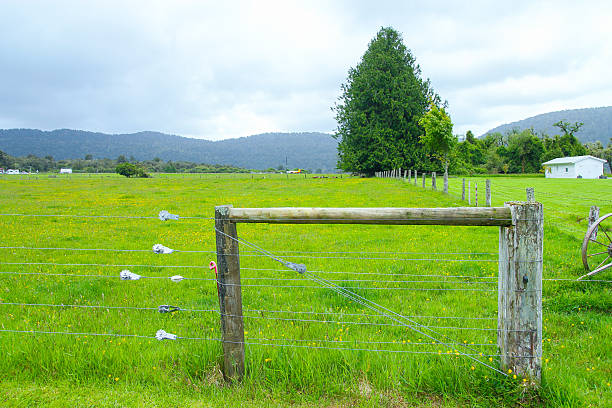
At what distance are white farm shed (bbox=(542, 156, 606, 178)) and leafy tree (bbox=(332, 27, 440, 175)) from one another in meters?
33.4

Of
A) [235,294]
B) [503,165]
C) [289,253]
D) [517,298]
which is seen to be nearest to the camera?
[517,298]

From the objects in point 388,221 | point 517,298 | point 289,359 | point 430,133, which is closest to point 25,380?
point 289,359

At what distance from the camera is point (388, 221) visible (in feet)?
10.6

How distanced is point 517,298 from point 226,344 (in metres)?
2.62

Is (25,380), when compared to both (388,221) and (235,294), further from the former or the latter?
(388,221)

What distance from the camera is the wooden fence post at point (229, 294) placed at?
11.3 feet

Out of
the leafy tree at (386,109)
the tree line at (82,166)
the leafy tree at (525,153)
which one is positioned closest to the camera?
the leafy tree at (386,109)

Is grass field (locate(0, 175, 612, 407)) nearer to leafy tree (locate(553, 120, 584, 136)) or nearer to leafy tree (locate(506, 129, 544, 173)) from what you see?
leafy tree (locate(506, 129, 544, 173))

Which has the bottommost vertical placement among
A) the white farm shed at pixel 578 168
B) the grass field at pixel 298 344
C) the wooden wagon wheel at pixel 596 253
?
the grass field at pixel 298 344

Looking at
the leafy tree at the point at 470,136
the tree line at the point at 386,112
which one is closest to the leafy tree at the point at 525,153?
the leafy tree at the point at 470,136

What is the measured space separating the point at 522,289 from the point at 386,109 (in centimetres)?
5530

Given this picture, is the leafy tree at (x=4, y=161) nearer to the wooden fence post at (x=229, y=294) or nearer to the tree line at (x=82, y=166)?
the tree line at (x=82, y=166)

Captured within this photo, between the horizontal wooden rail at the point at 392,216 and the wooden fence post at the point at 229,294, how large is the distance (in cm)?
14

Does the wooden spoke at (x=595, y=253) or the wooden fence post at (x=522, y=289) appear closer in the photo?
the wooden fence post at (x=522, y=289)
